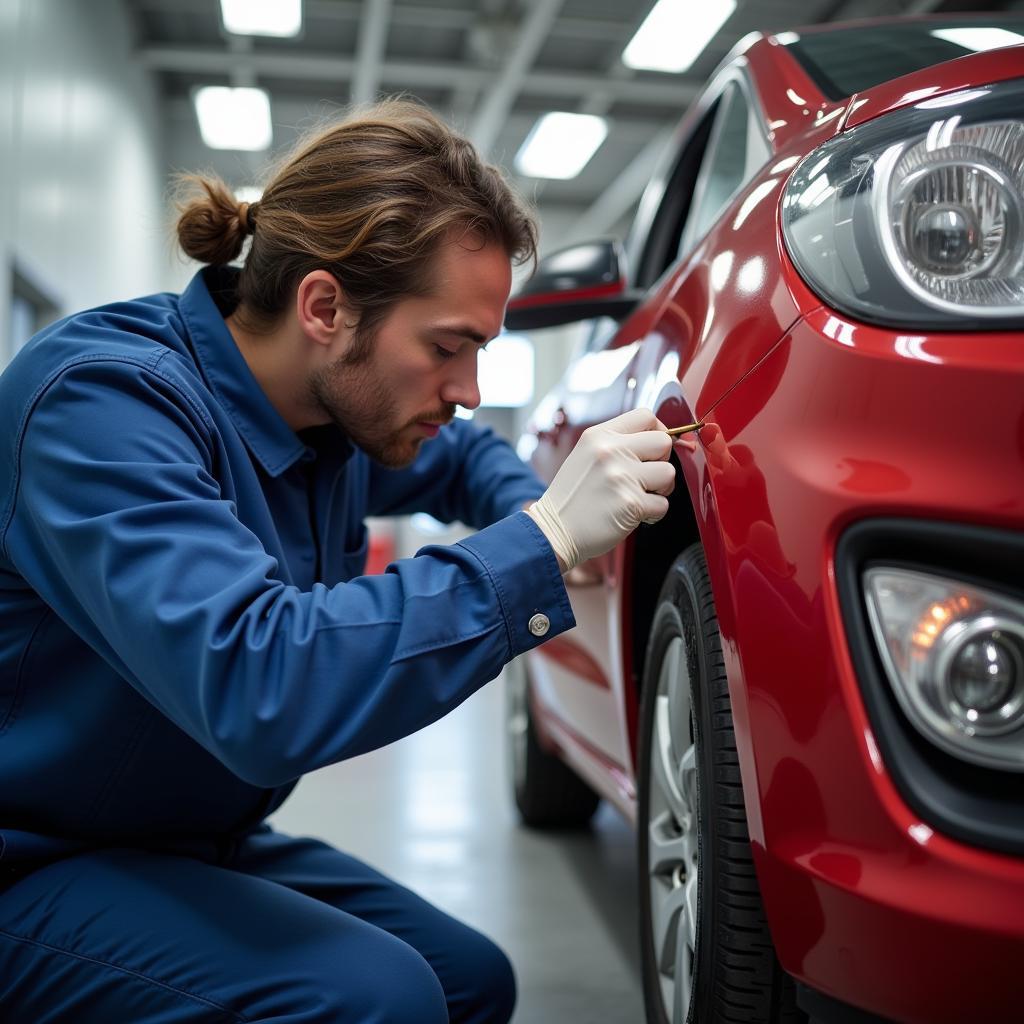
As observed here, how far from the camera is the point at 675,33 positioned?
7.79 metres

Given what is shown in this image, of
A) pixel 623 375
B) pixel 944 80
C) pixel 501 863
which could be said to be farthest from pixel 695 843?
pixel 501 863

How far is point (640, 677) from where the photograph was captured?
1484mm

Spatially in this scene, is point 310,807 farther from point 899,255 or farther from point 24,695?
point 899,255

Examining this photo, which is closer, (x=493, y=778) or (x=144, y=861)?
(x=144, y=861)

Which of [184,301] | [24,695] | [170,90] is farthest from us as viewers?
[170,90]

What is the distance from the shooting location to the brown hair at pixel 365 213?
1.25 metres

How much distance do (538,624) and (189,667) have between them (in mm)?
325

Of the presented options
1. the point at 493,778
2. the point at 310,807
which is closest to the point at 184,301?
the point at 310,807

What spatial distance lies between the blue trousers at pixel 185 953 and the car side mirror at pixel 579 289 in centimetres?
98

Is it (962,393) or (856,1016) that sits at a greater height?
(962,393)

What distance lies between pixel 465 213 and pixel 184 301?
0.37 metres

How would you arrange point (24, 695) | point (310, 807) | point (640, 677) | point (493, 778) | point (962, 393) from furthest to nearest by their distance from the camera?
point (493, 778)
point (310, 807)
point (640, 677)
point (24, 695)
point (962, 393)

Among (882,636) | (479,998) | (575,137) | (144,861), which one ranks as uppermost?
(575,137)

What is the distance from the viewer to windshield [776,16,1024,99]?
4.80ft
